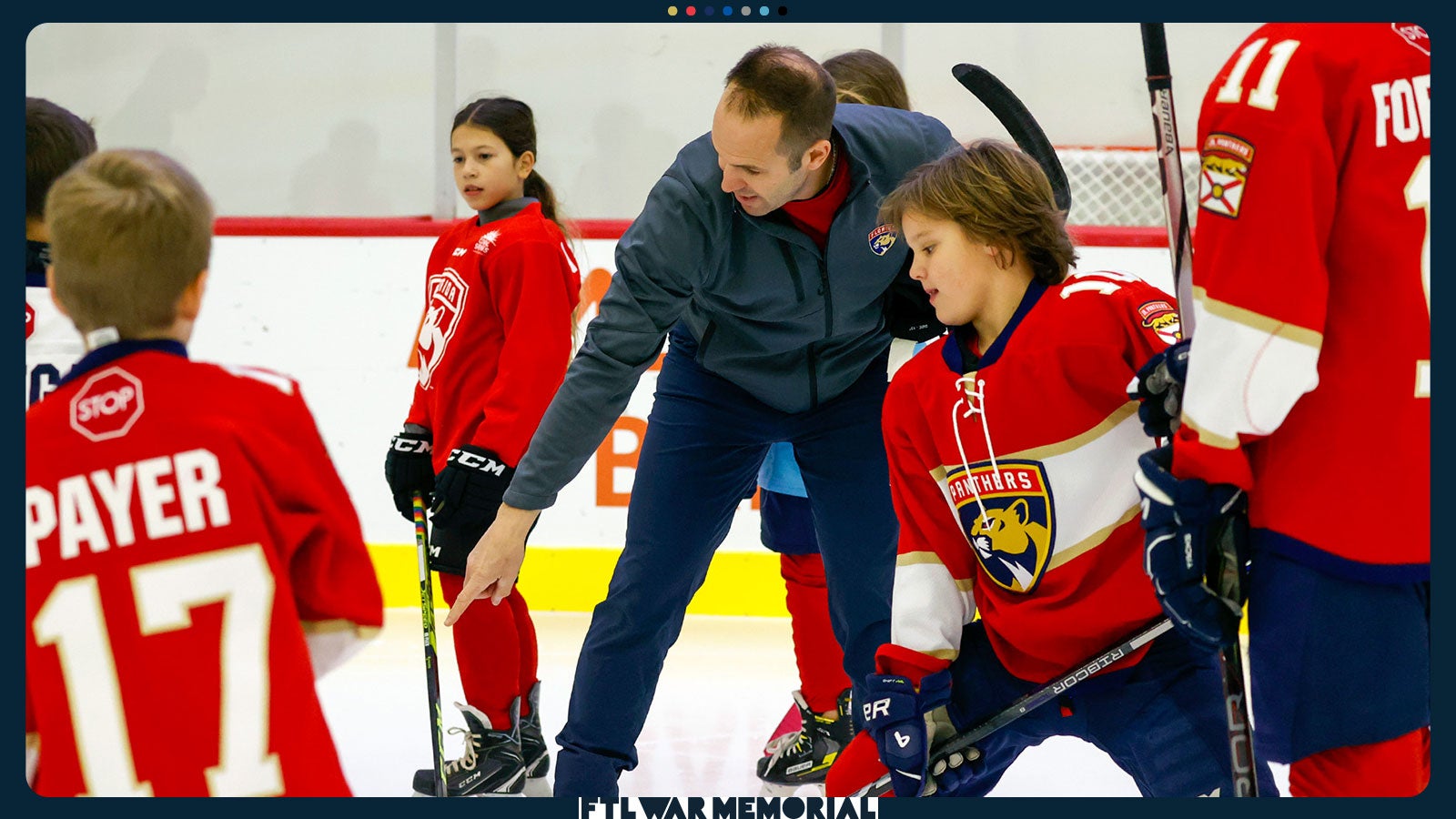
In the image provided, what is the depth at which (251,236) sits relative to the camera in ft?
13.3

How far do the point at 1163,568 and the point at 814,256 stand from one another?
2.66 ft

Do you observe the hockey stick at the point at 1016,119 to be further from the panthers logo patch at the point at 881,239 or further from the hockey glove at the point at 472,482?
the hockey glove at the point at 472,482

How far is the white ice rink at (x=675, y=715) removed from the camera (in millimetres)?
2404

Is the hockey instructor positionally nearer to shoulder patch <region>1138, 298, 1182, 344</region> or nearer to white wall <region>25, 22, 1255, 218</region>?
shoulder patch <region>1138, 298, 1182, 344</region>

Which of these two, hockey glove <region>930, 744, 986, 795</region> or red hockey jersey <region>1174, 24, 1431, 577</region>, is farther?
hockey glove <region>930, 744, 986, 795</region>

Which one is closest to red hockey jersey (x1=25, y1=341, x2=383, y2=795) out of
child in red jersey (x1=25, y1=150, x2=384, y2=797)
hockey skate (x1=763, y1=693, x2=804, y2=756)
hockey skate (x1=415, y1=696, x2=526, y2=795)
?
child in red jersey (x1=25, y1=150, x2=384, y2=797)

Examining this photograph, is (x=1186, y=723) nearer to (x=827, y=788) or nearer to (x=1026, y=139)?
(x=827, y=788)

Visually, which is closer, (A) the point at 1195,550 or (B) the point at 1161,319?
(A) the point at 1195,550

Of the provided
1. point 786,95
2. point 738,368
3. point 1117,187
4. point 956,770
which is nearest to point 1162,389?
point 956,770

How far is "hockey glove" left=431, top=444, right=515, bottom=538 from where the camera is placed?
241cm

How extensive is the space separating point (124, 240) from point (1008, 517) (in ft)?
3.43

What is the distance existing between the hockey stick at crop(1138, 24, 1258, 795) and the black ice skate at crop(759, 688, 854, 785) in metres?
1.16

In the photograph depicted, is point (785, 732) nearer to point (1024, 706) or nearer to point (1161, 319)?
point (1024, 706)

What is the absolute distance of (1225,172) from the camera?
1.42 meters
